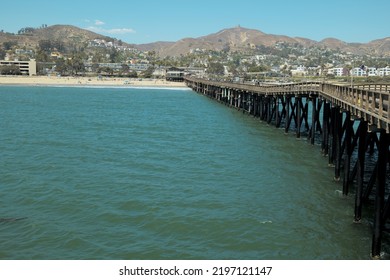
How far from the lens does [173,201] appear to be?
65.8ft

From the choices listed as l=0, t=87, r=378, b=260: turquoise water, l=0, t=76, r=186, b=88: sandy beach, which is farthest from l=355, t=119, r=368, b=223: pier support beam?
l=0, t=76, r=186, b=88: sandy beach

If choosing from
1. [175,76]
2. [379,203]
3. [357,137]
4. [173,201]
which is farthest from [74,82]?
[379,203]

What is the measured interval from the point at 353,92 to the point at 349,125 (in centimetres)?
148

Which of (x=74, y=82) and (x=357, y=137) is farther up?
(x=357, y=137)

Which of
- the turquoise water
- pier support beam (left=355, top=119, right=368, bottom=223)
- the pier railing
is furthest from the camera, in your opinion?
pier support beam (left=355, top=119, right=368, bottom=223)

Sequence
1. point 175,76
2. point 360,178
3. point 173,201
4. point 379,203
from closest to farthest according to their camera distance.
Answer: point 379,203, point 360,178, point 173,201, point 175,76

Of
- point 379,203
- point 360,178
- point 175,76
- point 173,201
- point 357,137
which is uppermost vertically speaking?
point 175,76

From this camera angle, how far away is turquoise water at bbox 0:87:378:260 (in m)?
15.3

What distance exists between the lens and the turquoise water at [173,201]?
15273 mm

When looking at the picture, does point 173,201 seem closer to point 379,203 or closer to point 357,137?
point 379,203

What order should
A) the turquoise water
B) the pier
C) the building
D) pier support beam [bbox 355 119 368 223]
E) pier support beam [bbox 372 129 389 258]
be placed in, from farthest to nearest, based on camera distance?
the building
pier support beam [bbox 355 119 368 223]
the turquoise water
the pier
pier support beam [bbox 372 129 389 258]

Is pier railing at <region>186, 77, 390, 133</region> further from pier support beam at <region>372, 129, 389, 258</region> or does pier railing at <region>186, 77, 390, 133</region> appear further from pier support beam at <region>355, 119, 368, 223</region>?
pier support beam at <region>355, 119, 368, 223</region>

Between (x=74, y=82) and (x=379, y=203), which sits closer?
(x=379, y=203)

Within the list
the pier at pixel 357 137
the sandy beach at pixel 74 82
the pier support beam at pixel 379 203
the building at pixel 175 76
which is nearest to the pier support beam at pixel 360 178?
the pier at pixel 357 137
